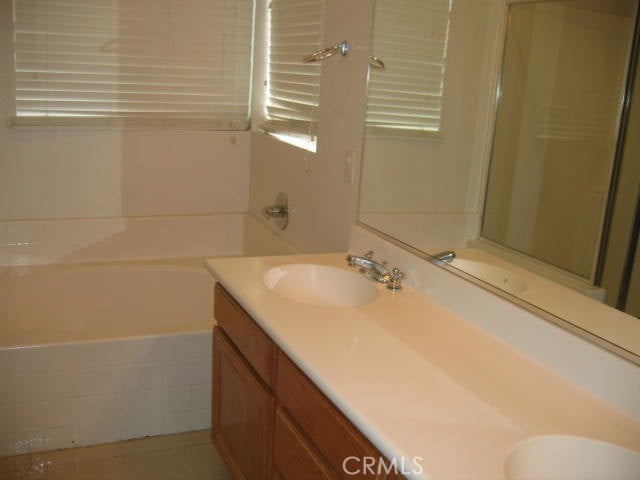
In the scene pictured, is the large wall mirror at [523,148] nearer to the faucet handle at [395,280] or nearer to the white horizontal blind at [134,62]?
the faucet handle at [395,280]

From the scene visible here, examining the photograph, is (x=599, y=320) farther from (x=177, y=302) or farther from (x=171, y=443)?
(x=177, y=302)

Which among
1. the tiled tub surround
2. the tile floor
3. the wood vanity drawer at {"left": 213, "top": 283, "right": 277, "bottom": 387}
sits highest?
the wood vanity drawer at {"left": 213, "top": 283, "right": 277, "bottom": 387}

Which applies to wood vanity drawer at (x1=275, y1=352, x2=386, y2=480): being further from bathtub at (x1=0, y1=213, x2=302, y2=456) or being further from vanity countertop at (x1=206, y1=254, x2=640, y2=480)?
bathtub at (x1=0, y1=213, x2=302, y2=456)

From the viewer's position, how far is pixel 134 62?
323 cm

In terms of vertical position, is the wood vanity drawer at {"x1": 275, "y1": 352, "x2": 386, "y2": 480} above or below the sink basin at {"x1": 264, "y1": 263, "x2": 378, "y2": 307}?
below

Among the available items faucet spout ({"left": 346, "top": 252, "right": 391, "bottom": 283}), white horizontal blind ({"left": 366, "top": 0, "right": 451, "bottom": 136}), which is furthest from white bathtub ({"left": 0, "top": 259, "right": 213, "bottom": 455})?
white horizontal blind ({"left": 366, "top": 0, "right": 451, "bottom": 136})

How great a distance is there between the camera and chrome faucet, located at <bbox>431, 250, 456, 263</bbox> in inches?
71.3

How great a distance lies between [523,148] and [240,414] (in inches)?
42.5

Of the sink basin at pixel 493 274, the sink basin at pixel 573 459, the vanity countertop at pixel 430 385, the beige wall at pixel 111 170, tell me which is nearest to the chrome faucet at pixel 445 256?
the sink basin at pixel 493 274

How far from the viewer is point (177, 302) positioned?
Answer: 10.8 feet

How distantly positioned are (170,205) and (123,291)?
50 centimetres

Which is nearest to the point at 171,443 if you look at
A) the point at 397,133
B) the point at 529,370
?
the point at 397,133

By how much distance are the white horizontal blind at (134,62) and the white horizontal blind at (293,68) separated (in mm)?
237

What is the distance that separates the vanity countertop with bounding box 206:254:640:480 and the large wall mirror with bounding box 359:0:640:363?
0.14 meters
